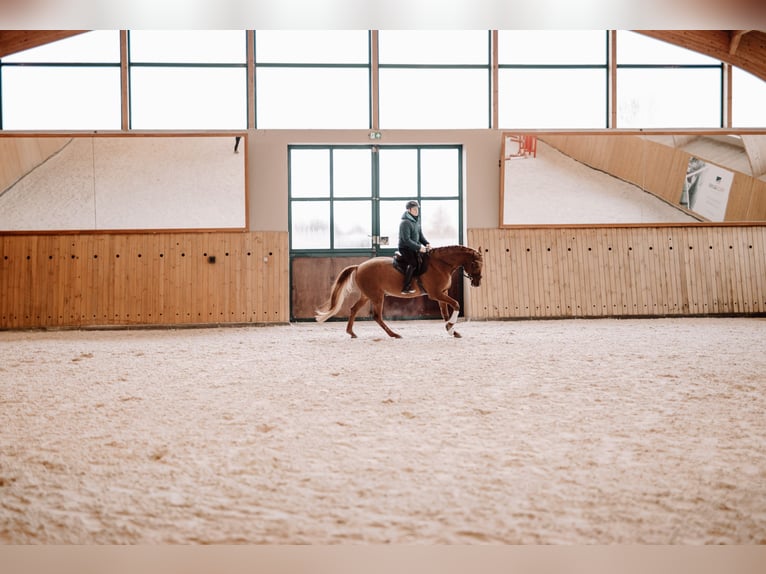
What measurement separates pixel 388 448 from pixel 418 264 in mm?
4536

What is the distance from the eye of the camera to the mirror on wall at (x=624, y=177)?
9438 mm

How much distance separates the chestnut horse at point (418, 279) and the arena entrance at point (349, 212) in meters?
2.42

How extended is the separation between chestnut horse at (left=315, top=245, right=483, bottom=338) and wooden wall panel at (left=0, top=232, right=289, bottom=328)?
236 cm

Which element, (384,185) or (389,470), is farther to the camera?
(384,185)

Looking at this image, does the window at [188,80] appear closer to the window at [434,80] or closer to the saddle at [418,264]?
the window at [434,80]

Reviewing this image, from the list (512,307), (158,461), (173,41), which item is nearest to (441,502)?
(158,461)

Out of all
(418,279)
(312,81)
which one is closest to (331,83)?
(312,81)

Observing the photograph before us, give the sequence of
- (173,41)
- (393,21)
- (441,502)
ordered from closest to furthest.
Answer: (393,21) < (441,502) < (173,41)

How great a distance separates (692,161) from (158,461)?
31.1ft

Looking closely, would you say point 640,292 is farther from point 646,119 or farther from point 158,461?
point 158,461

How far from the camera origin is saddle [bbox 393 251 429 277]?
7.00m

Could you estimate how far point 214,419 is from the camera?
3189mm

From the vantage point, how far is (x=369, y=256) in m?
9.66

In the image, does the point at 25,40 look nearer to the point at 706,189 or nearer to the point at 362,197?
the point at 362,197
